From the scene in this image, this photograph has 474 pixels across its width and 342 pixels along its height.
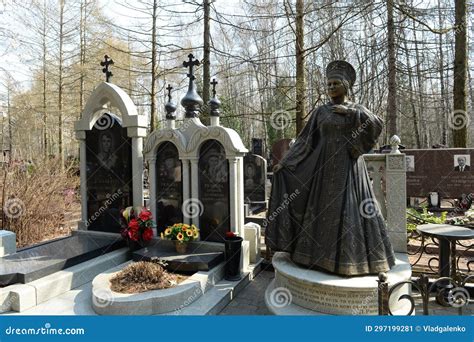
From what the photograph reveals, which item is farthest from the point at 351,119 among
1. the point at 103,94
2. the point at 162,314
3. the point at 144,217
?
the point at 103,94

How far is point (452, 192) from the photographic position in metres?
10.4

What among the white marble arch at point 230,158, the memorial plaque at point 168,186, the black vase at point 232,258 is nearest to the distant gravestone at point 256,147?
the memorial plaque at point 168,186

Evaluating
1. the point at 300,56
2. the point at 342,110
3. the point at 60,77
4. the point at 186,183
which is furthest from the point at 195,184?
the point at 60,77

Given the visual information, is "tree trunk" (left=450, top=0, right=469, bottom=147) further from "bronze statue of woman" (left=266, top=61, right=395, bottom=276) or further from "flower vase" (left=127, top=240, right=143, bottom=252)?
"flower vase" (left=127, top=240, right=143, bottom=252)

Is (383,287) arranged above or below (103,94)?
below

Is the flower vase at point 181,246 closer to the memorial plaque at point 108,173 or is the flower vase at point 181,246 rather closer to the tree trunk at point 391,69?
the memorial plaque at point 108,173

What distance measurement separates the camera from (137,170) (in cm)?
640

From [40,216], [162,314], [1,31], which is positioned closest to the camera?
[162,314]

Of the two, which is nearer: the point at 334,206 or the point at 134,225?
the point at 334,206

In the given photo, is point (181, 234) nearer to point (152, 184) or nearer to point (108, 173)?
point (152, 184)

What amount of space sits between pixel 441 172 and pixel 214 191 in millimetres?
8534

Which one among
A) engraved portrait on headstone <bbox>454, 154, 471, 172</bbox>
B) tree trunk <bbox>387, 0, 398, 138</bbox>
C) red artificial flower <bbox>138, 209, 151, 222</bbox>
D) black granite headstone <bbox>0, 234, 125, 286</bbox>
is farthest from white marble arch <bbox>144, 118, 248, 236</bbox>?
tree trunk <bbox>387, 0, 398, 138</bbox>

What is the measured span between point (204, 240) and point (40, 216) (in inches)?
183

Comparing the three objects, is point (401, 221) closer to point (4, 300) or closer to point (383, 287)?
point (383, 287)
